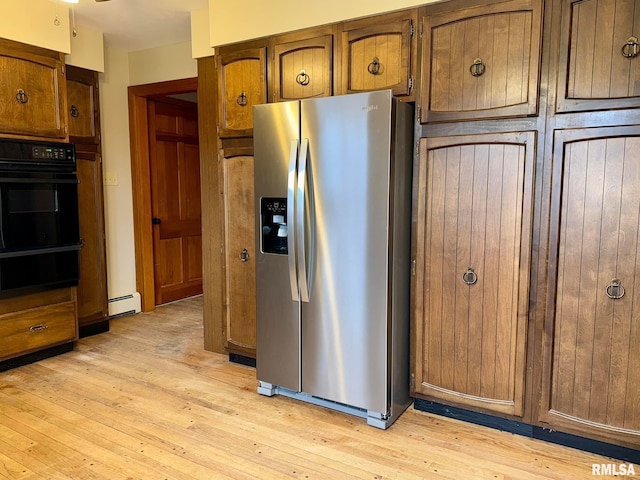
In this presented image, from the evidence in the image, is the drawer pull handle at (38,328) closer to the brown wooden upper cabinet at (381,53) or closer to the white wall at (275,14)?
the white wall at (275,14)

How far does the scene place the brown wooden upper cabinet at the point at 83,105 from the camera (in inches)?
155

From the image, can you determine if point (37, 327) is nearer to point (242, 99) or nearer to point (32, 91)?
point (32, 91)

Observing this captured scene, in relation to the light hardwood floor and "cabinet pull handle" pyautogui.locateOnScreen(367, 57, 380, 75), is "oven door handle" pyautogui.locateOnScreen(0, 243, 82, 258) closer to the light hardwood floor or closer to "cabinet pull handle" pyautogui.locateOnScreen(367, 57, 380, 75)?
the light hardwood floor

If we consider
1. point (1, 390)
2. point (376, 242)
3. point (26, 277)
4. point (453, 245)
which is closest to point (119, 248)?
point (26, 277)

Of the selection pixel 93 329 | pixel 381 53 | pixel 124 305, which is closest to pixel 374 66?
pixel 381 53

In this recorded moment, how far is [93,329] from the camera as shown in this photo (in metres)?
4.13

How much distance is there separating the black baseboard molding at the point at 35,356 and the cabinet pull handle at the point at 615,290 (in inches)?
148

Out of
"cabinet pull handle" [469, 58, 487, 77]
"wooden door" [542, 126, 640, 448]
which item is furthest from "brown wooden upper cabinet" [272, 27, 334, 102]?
"wooden door" [542, 126, 640, 448]

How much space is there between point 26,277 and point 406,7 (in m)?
3.09

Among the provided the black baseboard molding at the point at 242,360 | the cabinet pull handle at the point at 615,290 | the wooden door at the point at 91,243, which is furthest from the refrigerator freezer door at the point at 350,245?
the wooden door at the point at 91,243

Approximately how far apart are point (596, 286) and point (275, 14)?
246 centimetres

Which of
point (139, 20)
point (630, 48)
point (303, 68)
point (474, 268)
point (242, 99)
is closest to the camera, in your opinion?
point (630, 48)

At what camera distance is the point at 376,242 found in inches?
94.7

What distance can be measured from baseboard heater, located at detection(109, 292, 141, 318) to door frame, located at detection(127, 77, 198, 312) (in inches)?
2.3
